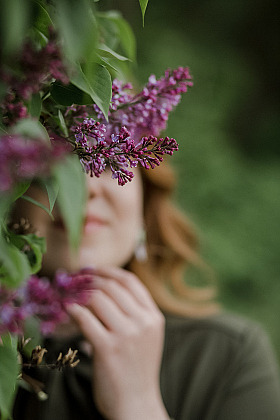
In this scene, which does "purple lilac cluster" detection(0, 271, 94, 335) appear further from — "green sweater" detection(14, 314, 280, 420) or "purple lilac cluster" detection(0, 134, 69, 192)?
"green sweater" detection(14, 314, 280, 420)

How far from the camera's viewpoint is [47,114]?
0.33 m

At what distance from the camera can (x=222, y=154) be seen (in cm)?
251

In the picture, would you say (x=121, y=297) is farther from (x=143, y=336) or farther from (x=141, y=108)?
(x=141, y=108)

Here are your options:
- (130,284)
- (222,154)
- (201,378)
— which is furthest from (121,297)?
(222,154)

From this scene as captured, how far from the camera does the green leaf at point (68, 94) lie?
0.28 metres

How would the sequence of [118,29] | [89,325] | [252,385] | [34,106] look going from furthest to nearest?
[252,385]
[89,325]
[118,29]
[34,106]

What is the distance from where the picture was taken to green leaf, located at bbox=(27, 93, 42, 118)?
0.27 m

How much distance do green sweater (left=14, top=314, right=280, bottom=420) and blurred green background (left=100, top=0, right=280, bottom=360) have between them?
1.19m

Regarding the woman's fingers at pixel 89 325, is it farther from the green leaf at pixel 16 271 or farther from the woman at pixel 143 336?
the green leaf at pixel 16 271

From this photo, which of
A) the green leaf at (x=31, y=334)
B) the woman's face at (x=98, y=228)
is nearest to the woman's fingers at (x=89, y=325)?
the woman's face at (x=98, y=228)

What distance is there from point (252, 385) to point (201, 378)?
0.10m

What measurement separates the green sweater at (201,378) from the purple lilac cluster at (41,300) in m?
0.56

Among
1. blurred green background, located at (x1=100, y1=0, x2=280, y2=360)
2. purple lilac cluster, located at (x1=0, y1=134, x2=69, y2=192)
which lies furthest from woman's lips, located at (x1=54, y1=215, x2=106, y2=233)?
blurred green background, located at (x1=100, y1=0, x2=280, y2=360)

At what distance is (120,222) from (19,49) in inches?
23.2
